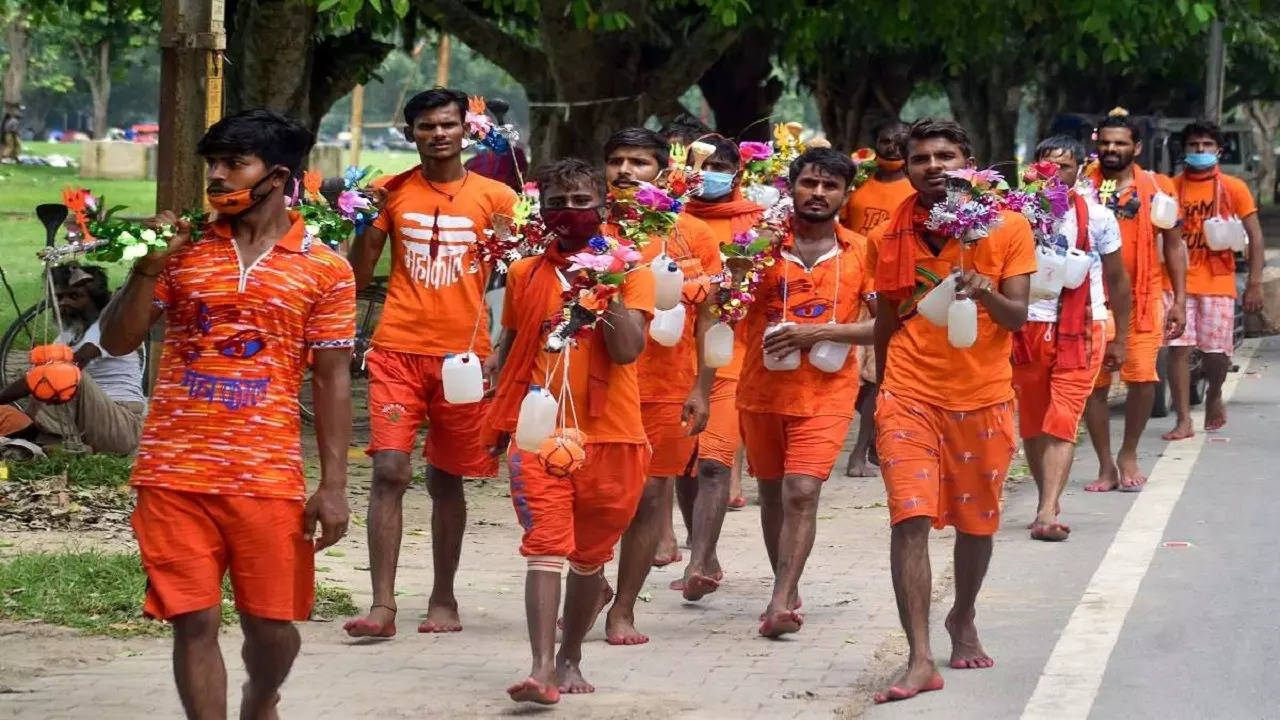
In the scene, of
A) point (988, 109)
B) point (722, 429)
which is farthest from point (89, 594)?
point (988, 109)

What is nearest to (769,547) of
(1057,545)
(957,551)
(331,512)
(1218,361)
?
(957,551)

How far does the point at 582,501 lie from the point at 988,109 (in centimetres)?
3608

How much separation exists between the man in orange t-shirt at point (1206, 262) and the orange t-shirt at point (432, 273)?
679 cm

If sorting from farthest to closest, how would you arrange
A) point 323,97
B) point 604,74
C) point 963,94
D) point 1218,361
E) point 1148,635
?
point 963,94 < point 323,97 < point 604,74 < point 1218,361 < point 1148,635

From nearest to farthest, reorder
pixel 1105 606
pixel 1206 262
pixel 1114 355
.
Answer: pixel 1105 606, pixel 1114 355, pixel 1206 262

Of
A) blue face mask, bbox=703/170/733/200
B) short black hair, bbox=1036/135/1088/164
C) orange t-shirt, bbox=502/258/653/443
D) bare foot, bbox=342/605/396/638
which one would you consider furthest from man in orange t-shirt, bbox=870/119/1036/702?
short black hair, bbox=1036/135/1088/164

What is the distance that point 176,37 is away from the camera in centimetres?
1007

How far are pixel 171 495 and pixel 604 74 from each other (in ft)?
46.0

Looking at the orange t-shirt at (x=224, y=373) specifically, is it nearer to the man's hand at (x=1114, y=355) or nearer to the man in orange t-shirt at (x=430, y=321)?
the man in orange t-shirt at (x=430, y=321)

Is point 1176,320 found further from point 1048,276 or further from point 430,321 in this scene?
point 430,321

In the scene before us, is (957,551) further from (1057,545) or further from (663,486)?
(1057,545)

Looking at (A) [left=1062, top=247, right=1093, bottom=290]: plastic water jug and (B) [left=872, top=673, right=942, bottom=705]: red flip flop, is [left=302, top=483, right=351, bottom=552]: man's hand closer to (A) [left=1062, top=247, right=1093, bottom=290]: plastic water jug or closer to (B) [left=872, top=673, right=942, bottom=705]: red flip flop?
(B) [left=872, top=673, right=942, bottom=705]: red flip flop

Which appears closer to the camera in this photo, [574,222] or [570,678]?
[574,222]

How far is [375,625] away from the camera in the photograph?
781 cm
